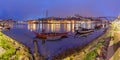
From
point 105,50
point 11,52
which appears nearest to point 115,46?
point 105,50

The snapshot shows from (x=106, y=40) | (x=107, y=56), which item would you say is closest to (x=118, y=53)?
(x=107, y=56)

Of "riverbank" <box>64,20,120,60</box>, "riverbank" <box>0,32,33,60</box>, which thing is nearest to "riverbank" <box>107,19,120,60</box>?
"riverbank" <box>64,20,120,60</box>

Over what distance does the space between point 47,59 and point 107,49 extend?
5762mm

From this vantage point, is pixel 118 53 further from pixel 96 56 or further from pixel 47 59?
pixel 47 59

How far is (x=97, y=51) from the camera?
1739 cm

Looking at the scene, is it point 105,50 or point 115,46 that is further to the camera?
point 105,50

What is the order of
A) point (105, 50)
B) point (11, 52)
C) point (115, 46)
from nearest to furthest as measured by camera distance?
1. point (115, 46)
2. point (105, 50)
3. point (11, 52)

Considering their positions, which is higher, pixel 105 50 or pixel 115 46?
pixel 115 46

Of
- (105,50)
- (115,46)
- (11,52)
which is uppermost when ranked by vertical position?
(115,46)

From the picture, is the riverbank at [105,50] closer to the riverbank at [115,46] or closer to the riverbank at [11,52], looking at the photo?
the riverbank at [115,46]

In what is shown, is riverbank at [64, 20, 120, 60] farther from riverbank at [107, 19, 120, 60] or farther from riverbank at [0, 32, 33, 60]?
riverbank at [0, 32, 33, 60]

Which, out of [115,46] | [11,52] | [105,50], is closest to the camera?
[115,46]

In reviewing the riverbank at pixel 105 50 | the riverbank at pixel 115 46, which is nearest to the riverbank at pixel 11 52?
the riverbank at pixel 105 50

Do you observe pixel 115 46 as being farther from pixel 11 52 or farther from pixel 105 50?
pixel 11 52
